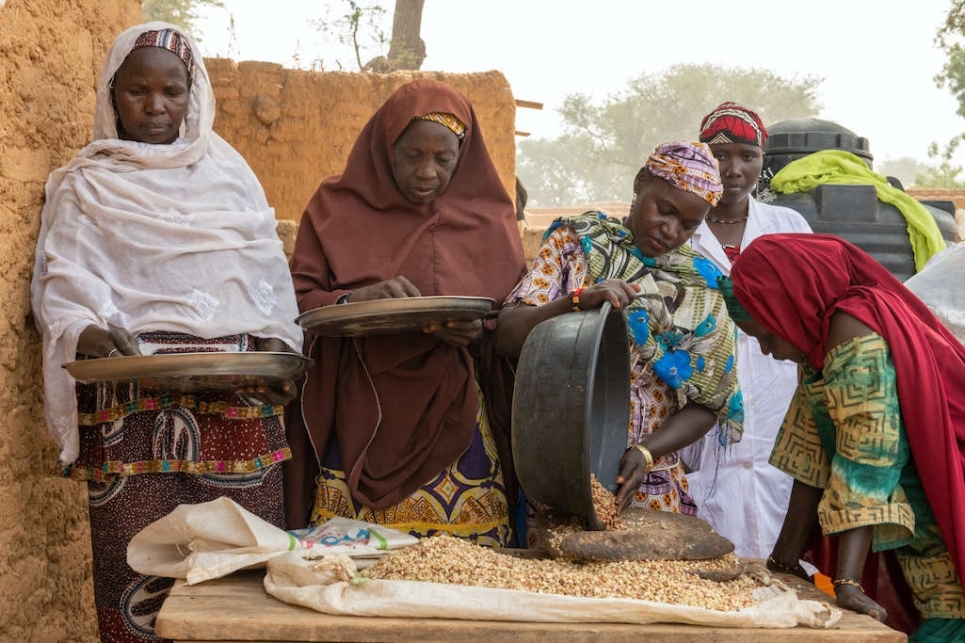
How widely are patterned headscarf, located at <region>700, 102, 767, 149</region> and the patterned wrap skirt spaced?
2.14m

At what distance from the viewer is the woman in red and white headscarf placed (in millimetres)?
3926

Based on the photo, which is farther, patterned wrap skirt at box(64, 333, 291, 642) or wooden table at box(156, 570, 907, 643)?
patterned wrap skirt at box(64, 333, 291, 642)

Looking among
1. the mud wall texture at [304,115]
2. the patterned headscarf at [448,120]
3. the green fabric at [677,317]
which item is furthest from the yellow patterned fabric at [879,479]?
the mud wall texture at [304,115]

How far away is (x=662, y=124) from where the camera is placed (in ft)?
122

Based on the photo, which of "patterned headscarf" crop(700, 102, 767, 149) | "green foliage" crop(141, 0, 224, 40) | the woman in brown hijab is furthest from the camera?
"green foliage" crop(141, 0, 224, 40)

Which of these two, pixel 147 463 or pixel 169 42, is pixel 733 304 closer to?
pixel 147 463

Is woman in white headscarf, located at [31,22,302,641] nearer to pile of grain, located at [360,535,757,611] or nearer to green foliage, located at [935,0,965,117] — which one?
pile of grain, located at [360,535,757,611]

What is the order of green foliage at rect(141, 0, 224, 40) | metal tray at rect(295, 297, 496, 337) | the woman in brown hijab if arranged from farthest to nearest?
green foliage at rect(141, 0, 224, 40) < the woman in brown hijab < metal tray at rect(295, 297, 496, 337)

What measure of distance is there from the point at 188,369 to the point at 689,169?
1.48 metres

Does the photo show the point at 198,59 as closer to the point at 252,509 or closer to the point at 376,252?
the point at 376,252

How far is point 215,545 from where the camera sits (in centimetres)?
270

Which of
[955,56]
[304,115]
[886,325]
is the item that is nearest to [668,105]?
[955,56]

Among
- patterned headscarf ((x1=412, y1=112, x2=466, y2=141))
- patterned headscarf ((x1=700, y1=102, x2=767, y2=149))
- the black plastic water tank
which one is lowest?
the black plastic water tank

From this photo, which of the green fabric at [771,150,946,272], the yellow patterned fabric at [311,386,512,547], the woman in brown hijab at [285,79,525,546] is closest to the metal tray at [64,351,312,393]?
the woman in brown hijab at [285,79,525,546]
